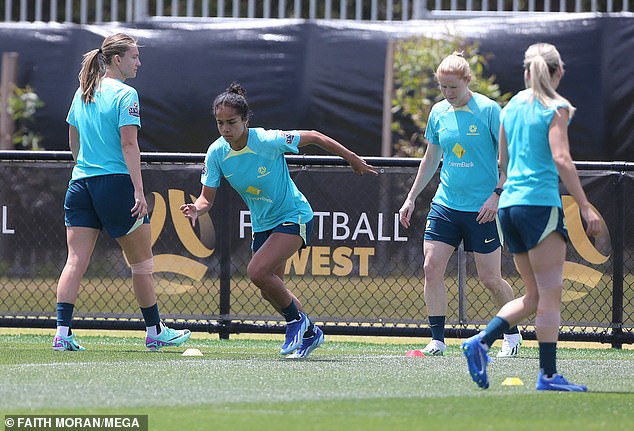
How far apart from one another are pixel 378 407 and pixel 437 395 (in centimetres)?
56

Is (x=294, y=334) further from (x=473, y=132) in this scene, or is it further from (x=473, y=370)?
(x=473, y=370)

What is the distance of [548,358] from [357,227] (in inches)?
140

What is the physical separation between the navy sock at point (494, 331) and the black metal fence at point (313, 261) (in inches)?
121

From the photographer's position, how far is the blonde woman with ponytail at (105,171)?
8.55 metres

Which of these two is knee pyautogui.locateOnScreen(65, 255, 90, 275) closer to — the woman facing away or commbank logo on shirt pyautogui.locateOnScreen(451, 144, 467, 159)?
the woman facing away

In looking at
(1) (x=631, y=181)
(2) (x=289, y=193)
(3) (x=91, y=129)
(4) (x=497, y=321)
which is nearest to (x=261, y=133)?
(2) (x=289, y=193)

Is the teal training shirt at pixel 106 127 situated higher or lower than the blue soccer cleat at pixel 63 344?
higher

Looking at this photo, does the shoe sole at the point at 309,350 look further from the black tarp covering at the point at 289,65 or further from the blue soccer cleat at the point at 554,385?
the black tarp covering at the point at 289,65

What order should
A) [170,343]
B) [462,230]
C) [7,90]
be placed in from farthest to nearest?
[7,90]
[170,343]
[462,230]

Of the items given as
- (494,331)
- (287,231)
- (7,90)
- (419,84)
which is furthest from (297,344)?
(7,90)

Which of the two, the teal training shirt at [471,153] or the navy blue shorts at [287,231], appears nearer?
the navy blue shorts at [287,231]

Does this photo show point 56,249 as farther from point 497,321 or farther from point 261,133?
point 497,321

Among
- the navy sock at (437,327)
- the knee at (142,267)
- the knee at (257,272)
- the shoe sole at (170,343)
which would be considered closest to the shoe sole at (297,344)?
the knee at (257,272)

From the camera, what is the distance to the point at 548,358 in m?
6.72
